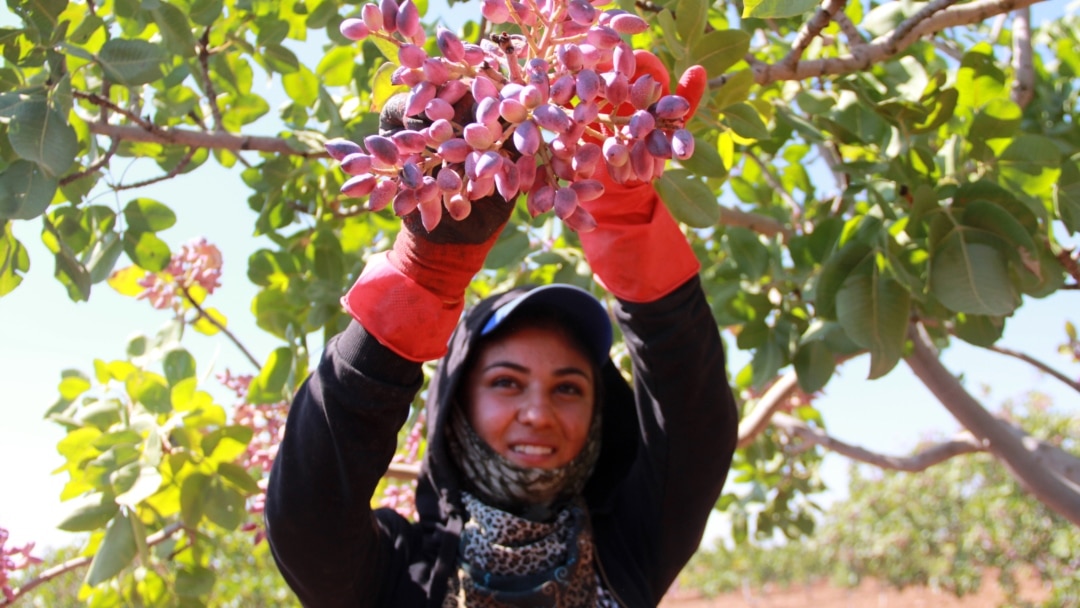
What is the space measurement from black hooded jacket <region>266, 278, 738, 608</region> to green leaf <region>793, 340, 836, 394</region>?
500mm

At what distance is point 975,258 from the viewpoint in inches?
64.6

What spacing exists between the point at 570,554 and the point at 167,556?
1.47 metres

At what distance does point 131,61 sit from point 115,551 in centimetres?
97

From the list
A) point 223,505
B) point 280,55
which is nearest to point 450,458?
point 223,505

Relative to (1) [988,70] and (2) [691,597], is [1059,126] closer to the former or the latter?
(1) [988,70]

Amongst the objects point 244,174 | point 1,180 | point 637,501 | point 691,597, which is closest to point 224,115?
point 244,174

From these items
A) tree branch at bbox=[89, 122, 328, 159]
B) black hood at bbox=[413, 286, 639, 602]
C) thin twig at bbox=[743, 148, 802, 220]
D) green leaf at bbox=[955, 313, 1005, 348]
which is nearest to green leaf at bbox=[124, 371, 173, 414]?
tree branch at bbox=[89, 122, 328, 159]

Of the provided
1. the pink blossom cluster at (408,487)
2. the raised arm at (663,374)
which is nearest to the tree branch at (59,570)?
the pink blossom cluster at (408,487)

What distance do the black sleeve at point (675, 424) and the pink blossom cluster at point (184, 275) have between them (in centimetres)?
140

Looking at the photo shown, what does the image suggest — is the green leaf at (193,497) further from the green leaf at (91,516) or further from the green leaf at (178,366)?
the green leaf at (178,366)

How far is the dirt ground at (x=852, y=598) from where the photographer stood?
60.3 ft

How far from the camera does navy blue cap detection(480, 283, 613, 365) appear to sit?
1645 mm

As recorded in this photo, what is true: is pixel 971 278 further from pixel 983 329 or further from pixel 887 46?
pixel 983 329

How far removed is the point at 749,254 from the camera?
7.39ft
